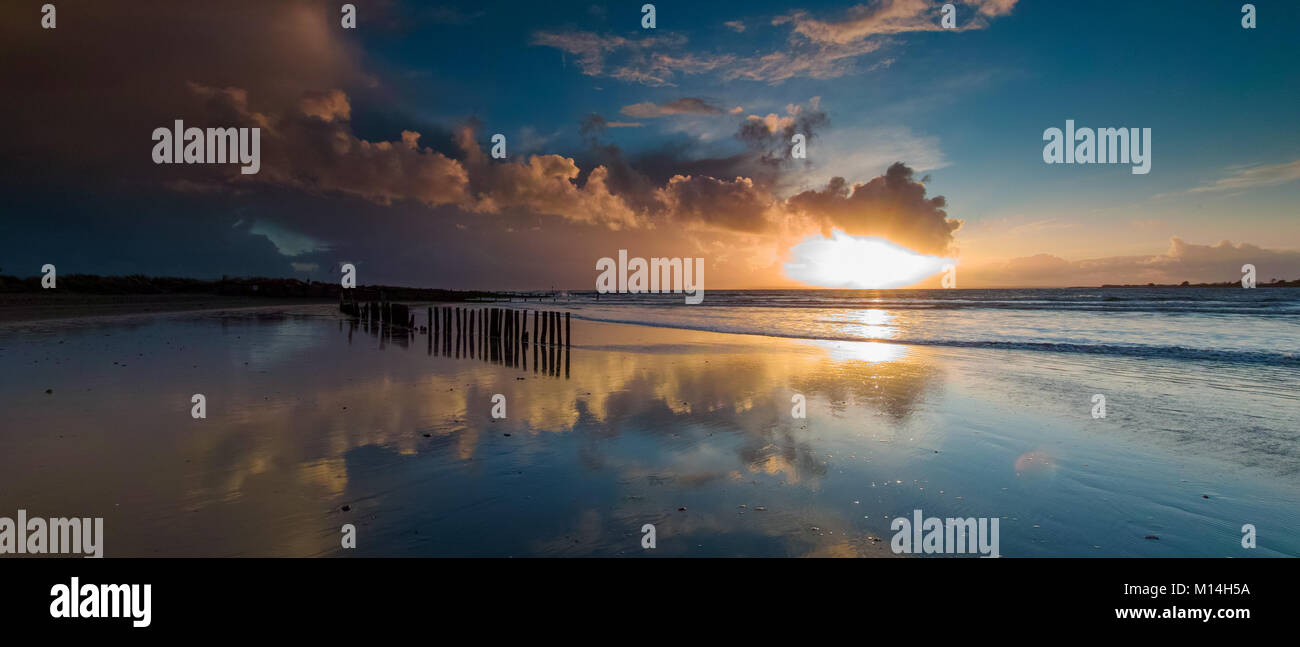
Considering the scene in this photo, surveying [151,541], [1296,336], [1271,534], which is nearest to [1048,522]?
[1271,534]

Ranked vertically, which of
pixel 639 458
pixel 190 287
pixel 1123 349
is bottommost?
pixel 639 458

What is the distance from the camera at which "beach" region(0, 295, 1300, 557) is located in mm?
5000

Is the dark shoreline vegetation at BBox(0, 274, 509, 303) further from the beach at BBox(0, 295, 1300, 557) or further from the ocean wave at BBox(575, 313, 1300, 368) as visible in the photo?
the ocean wave at BBox(575, 313, 1300, 368)

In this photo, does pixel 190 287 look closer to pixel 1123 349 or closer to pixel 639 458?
pixel 639 458

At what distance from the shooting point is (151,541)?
4.70 m

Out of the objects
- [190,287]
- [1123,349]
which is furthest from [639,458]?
[190,287]

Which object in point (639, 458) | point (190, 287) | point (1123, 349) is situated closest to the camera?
point (639, 458)

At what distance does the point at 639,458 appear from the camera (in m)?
7.38

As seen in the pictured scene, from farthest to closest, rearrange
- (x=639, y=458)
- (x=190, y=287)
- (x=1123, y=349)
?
(x=190, y=287), (x=1123, y=349), (x=639, y=458)

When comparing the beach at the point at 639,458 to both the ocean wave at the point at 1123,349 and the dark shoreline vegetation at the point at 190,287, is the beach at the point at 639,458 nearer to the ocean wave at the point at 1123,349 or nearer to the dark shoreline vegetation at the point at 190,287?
the ocean wave at the point at 1123,349

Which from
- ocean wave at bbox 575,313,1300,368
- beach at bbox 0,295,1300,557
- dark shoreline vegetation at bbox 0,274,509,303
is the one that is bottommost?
beach at bbox 0,295,1300,557

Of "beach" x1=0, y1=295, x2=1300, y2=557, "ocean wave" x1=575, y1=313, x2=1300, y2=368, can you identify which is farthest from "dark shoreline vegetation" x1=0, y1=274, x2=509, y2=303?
"ocean wave" x1=575, y1=313, x2=1300, y2=368
